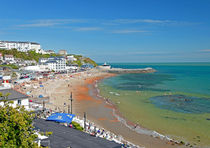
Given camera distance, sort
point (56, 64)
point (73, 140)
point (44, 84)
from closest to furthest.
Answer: point (73, 140) < point (44, 84) < point (56, 64)

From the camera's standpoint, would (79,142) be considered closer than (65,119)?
Yes

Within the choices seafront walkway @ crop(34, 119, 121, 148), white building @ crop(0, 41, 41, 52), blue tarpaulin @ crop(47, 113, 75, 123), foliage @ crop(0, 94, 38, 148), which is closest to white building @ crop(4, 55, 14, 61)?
white building @ crop(0, 41, 41, 52)

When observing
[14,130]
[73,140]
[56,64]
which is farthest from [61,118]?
[56,64]

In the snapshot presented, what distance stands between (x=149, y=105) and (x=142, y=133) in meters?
12.9

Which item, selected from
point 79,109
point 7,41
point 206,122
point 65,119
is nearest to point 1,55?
point 7,41

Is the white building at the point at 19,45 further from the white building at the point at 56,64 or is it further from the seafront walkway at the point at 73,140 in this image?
the seafront walkway at the point at 73,140

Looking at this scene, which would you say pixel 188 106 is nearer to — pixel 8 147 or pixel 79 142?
pixel 79 142

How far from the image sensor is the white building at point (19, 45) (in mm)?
117256

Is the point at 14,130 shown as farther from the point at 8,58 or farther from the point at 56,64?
the point at 8,58

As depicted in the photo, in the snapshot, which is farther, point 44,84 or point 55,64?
point 55,64

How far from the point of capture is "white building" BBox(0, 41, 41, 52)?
117 m

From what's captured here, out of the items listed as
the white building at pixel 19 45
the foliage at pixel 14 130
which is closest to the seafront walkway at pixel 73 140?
the foliage at pixel 14 130

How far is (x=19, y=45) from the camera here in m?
124

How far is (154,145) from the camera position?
1795 centimetres
